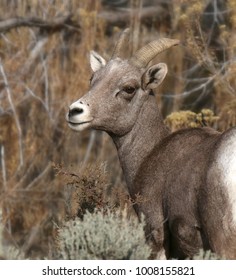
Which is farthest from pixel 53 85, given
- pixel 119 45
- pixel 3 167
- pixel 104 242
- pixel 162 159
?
pixel 104 242

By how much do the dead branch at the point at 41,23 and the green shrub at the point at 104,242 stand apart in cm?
983

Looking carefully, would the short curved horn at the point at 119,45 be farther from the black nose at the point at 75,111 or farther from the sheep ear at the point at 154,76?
the black nose at the point at 75,111

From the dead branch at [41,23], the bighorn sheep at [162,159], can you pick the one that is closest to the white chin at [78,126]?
the bighorn sheep at [162,159]

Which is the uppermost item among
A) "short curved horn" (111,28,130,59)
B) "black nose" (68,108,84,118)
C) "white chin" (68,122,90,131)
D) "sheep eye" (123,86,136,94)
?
"short curved horn" (111,28,130,59)

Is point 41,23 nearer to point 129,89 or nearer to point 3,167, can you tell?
point 3,167

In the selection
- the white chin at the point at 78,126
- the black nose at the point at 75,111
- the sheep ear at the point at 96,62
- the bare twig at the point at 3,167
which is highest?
the sheep ear at the point at 96,62

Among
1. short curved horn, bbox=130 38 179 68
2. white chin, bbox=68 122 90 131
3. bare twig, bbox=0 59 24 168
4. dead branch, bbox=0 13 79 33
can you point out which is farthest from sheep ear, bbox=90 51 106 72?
dead branch, bbox=0 13 79 33

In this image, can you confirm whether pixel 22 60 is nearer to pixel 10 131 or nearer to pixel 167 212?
pixel 10 131

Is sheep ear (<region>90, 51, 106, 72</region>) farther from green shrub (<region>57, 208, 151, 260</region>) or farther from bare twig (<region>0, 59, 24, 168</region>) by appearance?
bare twig (<region>0, 59, 24, 168</region>)

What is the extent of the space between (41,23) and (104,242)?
409 inches

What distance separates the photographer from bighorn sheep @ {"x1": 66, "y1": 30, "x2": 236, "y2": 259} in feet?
25.3

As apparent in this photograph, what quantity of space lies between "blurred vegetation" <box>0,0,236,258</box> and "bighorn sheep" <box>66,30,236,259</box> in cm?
680

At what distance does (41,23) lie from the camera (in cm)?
1731

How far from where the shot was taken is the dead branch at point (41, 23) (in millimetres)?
16922
